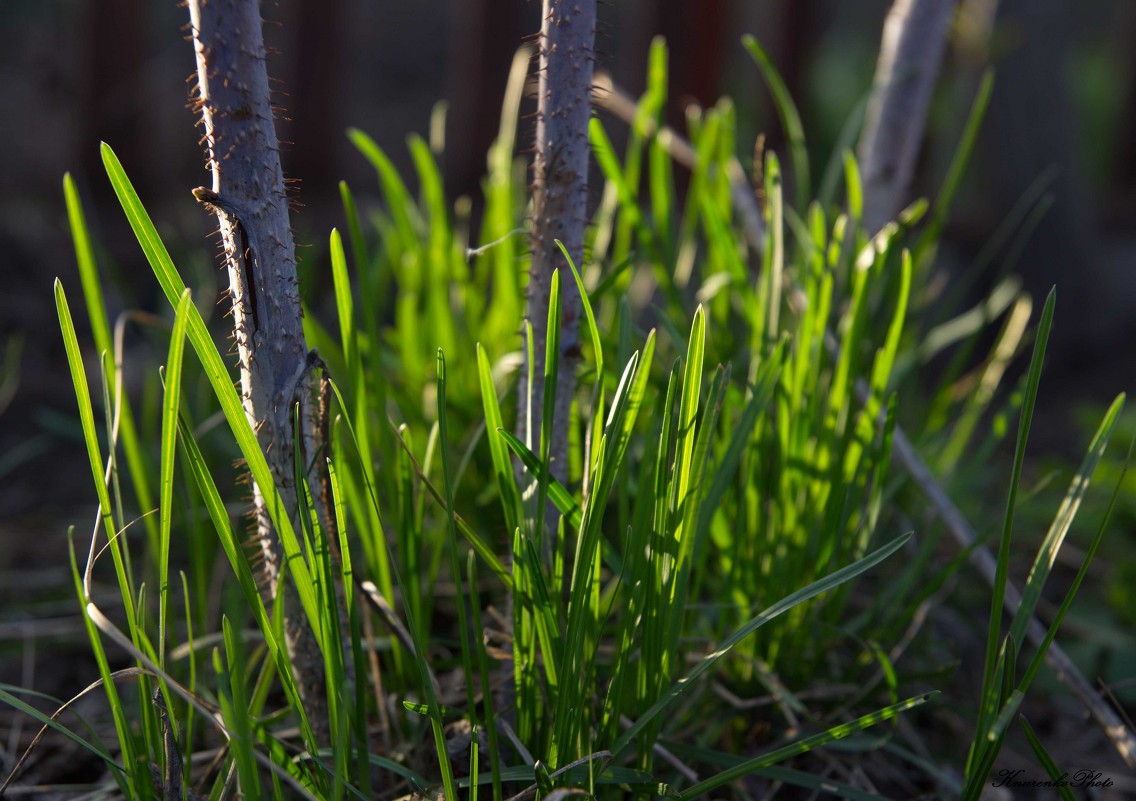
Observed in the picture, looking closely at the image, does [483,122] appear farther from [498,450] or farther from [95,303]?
[498,450]

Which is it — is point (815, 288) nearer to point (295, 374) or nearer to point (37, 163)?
point (295, 374)

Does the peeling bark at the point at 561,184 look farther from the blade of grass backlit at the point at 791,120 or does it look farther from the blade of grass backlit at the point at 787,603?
the blade of grass backlit at the point at 791,120

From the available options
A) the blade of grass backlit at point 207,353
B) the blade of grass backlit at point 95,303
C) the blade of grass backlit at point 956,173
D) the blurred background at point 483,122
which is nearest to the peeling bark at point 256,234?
the blade of grass backlit at point 207,353

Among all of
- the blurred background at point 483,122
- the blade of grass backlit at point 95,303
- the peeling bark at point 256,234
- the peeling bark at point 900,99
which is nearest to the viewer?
the peeling bark at point 256,234

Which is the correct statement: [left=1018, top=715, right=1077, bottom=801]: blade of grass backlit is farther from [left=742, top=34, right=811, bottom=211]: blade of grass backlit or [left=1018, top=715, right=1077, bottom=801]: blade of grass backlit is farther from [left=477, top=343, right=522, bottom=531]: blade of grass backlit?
[left=742, top=34, right=811, bottom=211]: blade of grass backlit

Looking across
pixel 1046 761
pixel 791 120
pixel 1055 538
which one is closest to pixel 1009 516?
pixel 1055 538

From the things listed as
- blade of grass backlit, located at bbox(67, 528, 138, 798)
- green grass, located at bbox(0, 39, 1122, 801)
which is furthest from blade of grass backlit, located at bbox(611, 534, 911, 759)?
blade of grass backlit, located at bbox(67, 528, 138, 798)
